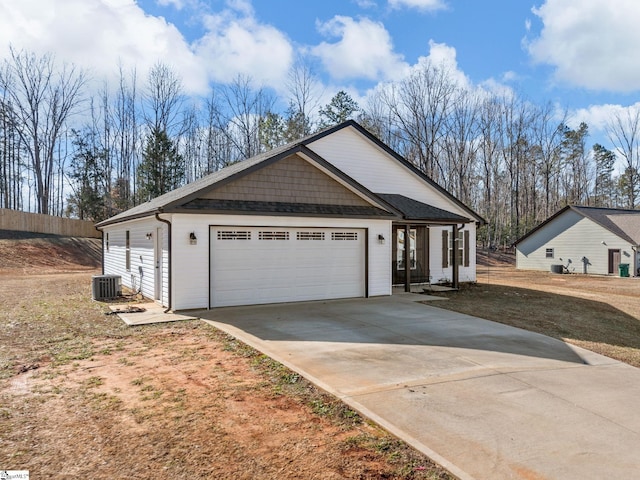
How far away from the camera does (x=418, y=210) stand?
16.2 metres

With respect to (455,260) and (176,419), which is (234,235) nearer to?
(176,419)

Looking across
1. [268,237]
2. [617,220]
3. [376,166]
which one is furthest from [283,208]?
[617,220]

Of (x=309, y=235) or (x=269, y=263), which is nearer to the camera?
(x=269, y=263)

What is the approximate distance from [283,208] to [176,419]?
7833 mm

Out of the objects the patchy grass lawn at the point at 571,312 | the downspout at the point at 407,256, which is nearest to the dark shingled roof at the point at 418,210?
the downspout at the point at 407,256

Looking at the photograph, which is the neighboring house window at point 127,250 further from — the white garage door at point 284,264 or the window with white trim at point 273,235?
the window with white trim at point 273,235

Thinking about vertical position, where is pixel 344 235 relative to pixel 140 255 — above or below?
above

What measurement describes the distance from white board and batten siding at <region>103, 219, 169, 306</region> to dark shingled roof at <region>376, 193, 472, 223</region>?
7.80 m

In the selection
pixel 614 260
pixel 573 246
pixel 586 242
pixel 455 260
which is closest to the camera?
pixel 455 260

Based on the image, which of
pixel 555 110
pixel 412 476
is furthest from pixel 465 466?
pixel 555 110

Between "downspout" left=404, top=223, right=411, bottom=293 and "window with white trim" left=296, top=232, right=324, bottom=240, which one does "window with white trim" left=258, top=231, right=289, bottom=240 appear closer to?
"window with white trim" left=296, top=232, right=324, bottom=240

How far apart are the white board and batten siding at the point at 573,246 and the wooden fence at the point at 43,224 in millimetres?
33802

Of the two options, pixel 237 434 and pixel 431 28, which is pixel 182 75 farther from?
pixel 237 434

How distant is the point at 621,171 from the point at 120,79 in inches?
2197
